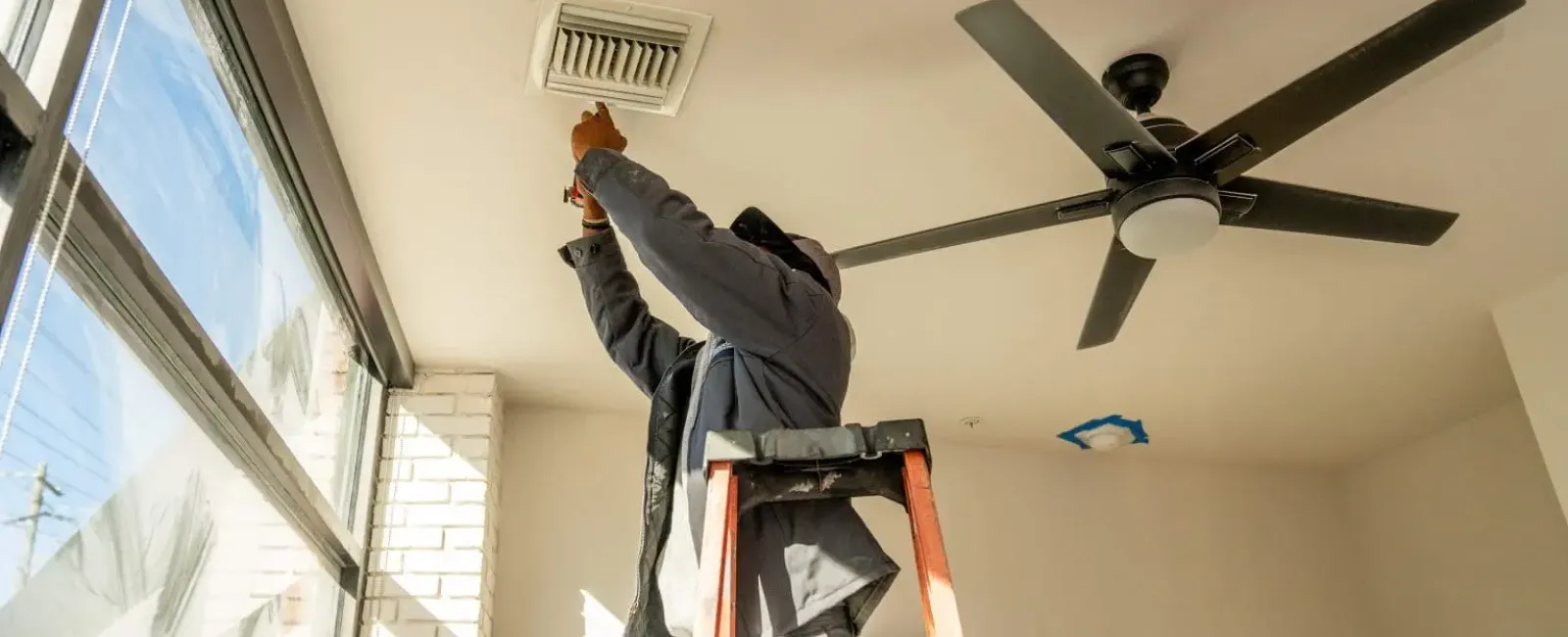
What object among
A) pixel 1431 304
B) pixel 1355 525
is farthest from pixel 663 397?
pixel 1355 525

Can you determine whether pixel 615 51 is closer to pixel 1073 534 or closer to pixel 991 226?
pixel 991 226

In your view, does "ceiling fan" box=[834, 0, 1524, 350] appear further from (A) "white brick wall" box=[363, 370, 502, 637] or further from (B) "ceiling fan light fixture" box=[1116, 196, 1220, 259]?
(A) "white brick wall" box=[363, 370, 502, 637]

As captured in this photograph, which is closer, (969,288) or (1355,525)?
(969,288)

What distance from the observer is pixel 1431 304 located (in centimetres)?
288

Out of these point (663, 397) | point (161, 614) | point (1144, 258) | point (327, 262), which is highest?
point (327, 262)

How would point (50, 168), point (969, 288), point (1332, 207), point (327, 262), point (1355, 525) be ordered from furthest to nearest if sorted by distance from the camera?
1. point (1355, 525)
2. point (969, 288)
3. point (327, 262)
4. point (1332, 207)
5. point (50, 168)

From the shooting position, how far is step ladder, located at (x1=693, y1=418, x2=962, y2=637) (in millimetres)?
1217

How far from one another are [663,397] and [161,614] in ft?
2.73

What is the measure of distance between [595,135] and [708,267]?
53 cm

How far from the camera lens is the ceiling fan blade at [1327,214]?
73.3 inches

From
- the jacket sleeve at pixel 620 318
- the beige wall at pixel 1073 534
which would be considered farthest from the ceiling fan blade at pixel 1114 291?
the beige wall at pixel 1073 534

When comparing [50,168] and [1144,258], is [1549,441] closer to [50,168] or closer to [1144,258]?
[1144,258]

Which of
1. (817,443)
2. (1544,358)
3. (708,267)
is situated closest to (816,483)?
(817,443)

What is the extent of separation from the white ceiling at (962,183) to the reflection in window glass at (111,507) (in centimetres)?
67
